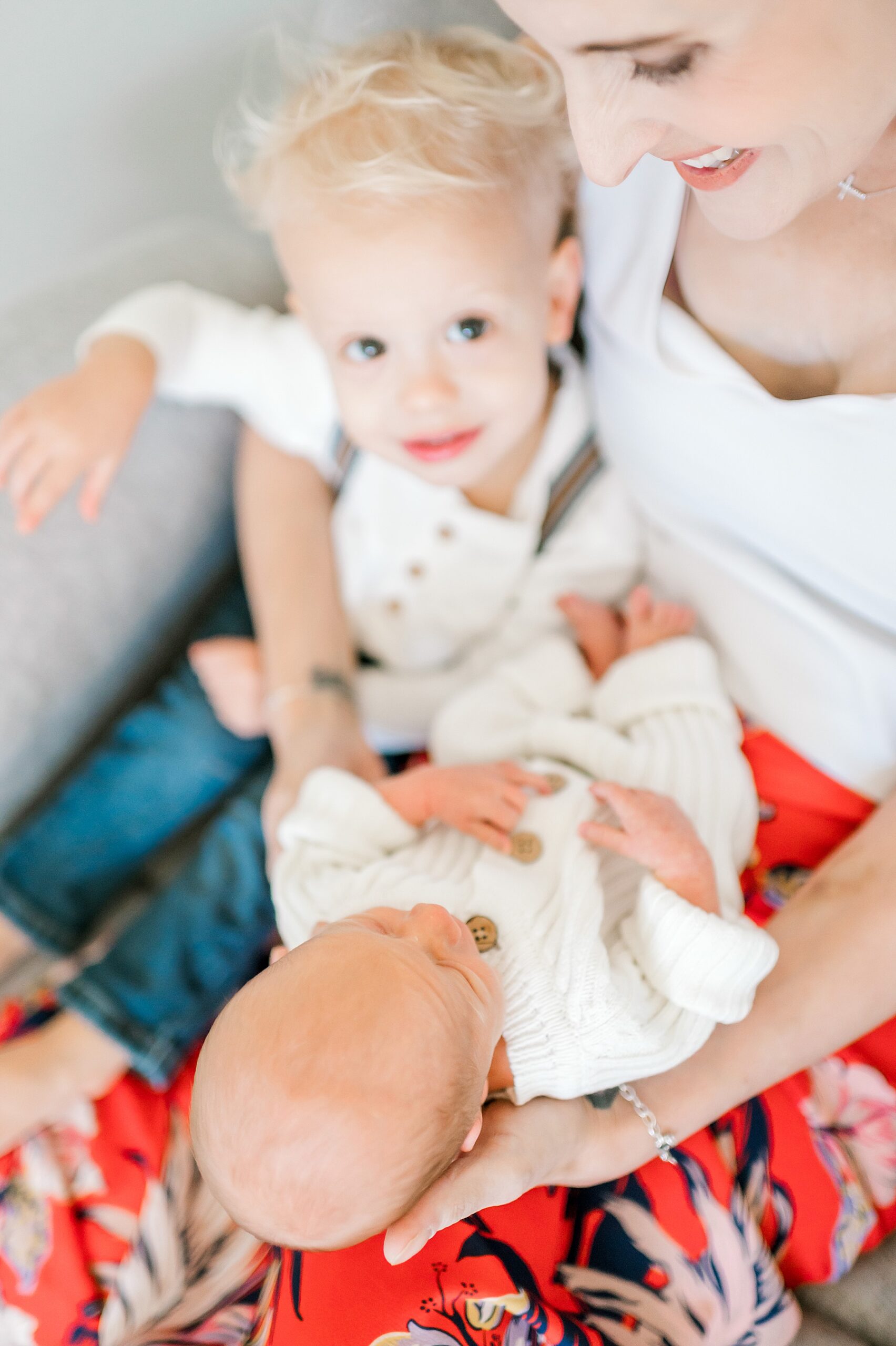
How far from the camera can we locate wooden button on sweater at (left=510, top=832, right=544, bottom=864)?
792mm

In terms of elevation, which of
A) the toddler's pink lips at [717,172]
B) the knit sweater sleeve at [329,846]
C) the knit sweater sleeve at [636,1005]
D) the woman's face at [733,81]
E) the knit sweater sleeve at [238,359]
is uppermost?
the woman's face at [733,81]

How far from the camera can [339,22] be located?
36.4 inches

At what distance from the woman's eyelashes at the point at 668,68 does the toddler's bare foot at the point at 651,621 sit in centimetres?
55

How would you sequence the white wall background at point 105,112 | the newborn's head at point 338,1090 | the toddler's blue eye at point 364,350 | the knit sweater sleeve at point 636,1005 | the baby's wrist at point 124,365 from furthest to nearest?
1. the white wall background at point 105,112
2. the baby's wrist at point 124,365
3. the toddler's blue eye at point 364,350
4. the knit sweater sleeve at point 636,1005
5. the newborn's head at point 338,1090

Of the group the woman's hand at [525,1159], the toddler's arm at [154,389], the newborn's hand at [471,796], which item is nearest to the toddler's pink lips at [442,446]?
the toddler's arm at [154,389]

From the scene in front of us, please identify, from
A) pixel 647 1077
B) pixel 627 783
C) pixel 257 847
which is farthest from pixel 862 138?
pixel 257 847

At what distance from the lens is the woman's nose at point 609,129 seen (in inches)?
20.4

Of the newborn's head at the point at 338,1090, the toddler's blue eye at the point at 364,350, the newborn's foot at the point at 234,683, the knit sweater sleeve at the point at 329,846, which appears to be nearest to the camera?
the newborn's head at the point at 338,1090

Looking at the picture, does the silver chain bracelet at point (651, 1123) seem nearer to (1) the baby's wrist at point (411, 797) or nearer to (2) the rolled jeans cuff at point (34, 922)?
(1) the baby's wrist at point (411, 797)

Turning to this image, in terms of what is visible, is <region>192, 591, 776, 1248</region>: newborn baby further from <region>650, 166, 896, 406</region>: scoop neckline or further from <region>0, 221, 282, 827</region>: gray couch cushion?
<region>0, 221, 282, 827</region>: gray couch cushion

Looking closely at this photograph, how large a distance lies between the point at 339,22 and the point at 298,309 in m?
0.28

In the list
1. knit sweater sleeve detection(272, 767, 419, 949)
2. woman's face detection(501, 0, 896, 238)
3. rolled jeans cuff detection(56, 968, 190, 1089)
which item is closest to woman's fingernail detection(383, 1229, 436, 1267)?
knit sweater sleeve detection(272, 767, 419, 949)

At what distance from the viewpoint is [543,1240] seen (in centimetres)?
72

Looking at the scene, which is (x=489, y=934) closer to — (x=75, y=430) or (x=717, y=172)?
(x=717, y=172)
